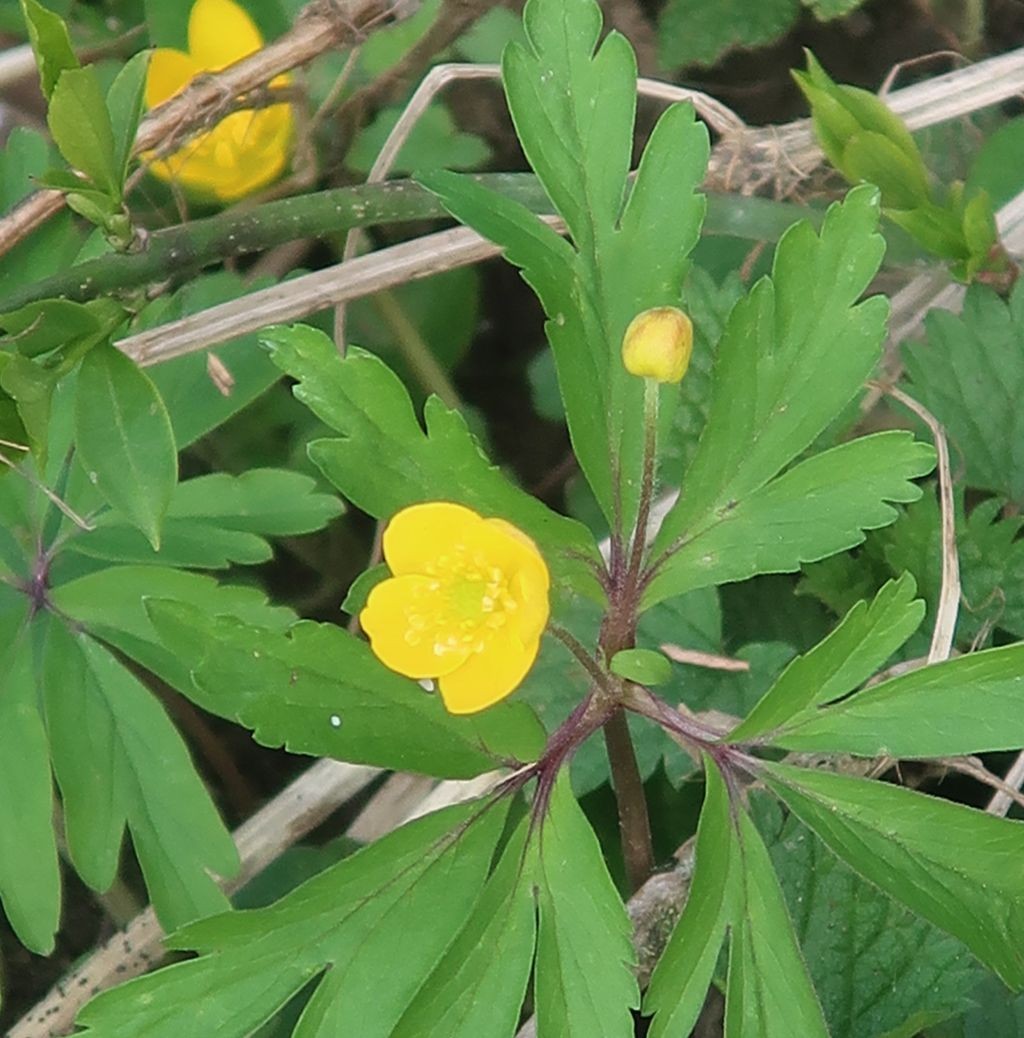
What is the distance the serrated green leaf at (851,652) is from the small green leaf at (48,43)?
82cm

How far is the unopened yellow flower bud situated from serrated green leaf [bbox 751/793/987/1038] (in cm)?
61

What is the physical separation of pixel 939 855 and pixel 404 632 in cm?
46

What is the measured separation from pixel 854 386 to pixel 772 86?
117 cm

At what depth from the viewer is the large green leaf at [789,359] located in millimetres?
1128

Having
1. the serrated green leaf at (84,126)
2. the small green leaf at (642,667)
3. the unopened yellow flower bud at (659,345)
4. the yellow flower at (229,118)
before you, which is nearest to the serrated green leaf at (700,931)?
the small green leaf at (642,667)

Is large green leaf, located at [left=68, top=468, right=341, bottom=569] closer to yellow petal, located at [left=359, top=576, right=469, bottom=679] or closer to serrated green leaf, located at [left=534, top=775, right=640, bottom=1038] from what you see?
yellow petal, located at [left=359, top=576, right=469, bottom=679]

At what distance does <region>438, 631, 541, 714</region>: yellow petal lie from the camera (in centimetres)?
99

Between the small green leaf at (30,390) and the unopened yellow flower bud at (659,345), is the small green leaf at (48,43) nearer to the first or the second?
the small green leaf at (30,390)

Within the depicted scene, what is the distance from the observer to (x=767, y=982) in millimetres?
1045

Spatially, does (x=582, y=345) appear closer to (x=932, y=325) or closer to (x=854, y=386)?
(x=854, y=386)

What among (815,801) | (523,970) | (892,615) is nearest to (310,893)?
(523,970)

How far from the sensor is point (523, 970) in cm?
105

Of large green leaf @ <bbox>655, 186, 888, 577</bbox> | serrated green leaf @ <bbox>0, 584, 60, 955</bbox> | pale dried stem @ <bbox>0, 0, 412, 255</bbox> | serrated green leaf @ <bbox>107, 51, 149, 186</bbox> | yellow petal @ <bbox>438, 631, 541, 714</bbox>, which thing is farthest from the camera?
pale dried stem @ <bbox>0, 0, 412, 255</bbox>

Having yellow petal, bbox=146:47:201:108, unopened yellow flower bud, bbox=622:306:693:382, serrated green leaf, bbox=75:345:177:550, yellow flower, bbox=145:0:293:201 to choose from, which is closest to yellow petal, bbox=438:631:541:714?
unopened yellow flower bud, bbox=622:306:693:382
